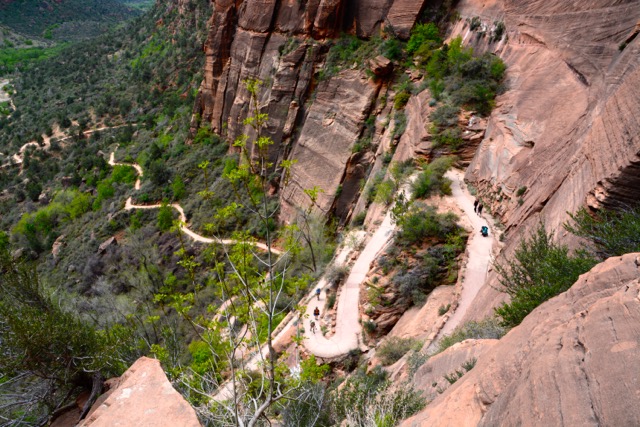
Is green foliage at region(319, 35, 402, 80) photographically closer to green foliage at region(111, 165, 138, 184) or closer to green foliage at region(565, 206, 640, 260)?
green foliage at region(565, 206, 640, 260)

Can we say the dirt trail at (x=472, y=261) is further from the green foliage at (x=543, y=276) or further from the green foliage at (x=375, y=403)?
the green foliage at (x=543, y=276)

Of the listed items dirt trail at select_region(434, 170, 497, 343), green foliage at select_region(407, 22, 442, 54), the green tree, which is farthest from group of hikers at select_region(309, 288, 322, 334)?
the green tree

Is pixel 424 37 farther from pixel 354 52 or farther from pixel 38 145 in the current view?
pixel 38 145

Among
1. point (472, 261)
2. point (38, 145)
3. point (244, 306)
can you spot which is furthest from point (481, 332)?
point (38, 145)

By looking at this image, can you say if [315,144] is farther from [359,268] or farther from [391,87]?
[359,268]

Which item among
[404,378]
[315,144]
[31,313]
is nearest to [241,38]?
[315,144]
